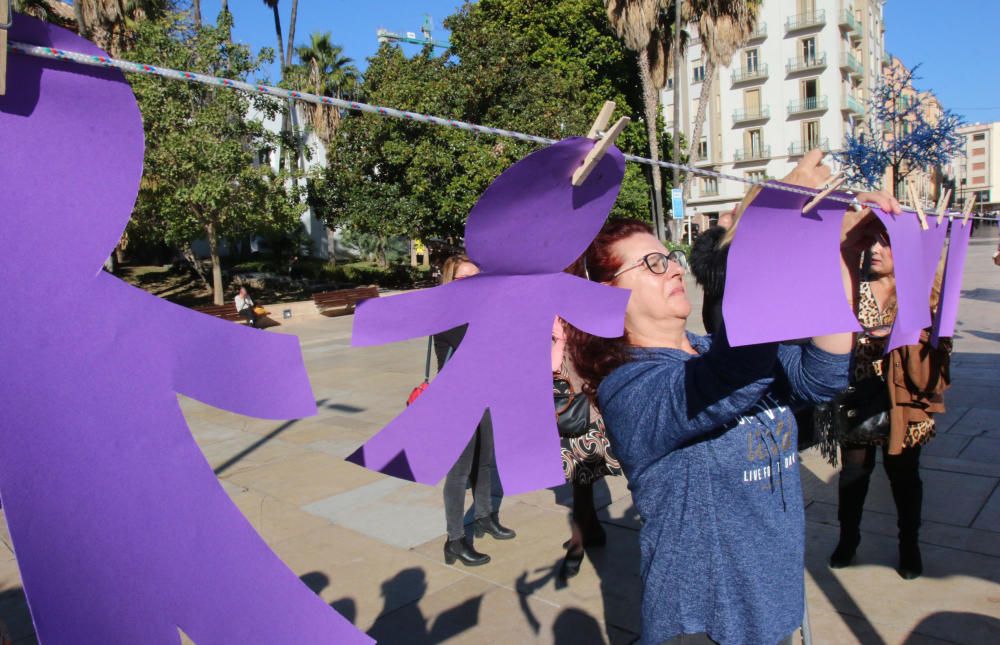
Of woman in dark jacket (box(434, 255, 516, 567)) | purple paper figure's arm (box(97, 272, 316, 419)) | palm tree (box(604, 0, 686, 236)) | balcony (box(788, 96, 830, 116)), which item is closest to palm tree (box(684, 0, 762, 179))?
palm tree (box(604, 0, 686, 236))

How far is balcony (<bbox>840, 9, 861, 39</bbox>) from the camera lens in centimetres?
→ 4488

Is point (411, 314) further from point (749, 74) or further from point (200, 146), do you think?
point (749, 74)

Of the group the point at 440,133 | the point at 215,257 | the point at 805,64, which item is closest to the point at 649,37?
the point at 440,133

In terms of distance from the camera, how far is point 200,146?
632 inches

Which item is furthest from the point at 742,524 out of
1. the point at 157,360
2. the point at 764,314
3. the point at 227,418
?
the point at 227,418

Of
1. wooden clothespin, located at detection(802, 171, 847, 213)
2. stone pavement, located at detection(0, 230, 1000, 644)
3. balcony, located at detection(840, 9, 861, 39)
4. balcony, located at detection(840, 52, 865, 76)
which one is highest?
balcony, located at detection(840, 9, 861, 39)

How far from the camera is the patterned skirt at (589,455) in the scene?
3750 mm

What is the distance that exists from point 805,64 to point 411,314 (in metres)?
51.1

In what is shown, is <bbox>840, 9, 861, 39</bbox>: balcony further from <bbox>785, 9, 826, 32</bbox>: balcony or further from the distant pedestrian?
the distant pedestrian

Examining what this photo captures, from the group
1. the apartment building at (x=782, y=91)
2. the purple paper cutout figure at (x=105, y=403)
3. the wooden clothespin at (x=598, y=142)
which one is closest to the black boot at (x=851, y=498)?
the wooden clothespin at (x=598, y=142)

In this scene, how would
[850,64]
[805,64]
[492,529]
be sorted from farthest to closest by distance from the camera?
[850,64]
[805,64]
[492,529]

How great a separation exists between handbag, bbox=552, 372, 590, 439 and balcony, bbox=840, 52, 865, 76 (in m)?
49.2

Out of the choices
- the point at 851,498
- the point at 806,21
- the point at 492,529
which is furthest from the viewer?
the point at 806,21

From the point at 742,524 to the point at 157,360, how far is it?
1321 mm
